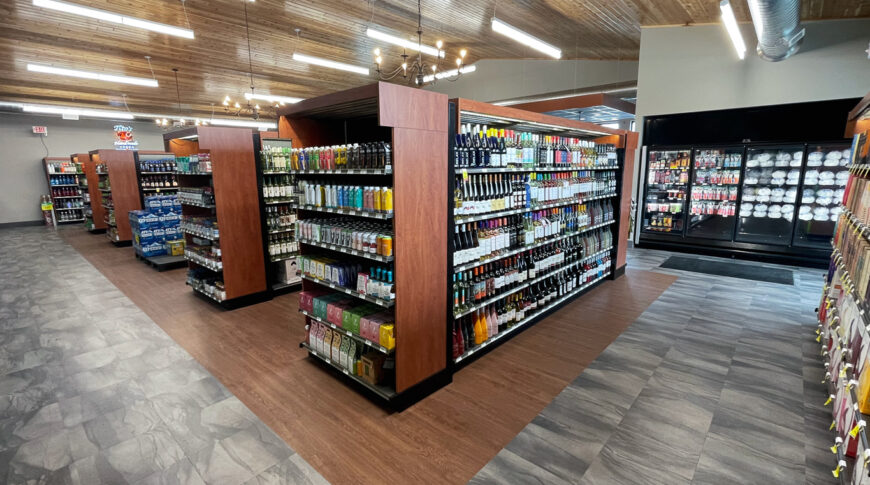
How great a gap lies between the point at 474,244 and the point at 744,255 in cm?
712

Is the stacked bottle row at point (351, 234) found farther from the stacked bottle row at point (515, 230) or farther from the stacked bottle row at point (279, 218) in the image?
the stacked bottle row at point (279, 218)

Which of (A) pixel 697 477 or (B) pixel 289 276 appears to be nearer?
(A) pixel 697 477

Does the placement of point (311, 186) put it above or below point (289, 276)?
above

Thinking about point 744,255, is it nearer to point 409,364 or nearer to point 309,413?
point 409,364

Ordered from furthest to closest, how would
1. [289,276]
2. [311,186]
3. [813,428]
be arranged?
[289,276]
[311,186]
[813,428]

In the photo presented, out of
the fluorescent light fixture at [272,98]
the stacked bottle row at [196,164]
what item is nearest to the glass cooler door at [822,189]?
the stacked bottle row at [196,164]

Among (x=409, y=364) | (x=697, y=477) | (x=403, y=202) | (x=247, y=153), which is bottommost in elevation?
(x=697, y=477)

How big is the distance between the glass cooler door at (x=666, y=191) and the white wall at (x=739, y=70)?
998 mm

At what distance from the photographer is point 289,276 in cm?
581

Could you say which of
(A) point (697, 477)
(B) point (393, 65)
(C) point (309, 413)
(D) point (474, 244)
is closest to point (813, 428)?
(A) point (697, 477)

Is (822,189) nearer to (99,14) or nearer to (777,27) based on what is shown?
(777,27)

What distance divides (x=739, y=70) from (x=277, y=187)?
864 centimetres

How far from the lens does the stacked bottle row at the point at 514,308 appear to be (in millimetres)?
3637

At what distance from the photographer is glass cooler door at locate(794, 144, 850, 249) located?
6754 mm
